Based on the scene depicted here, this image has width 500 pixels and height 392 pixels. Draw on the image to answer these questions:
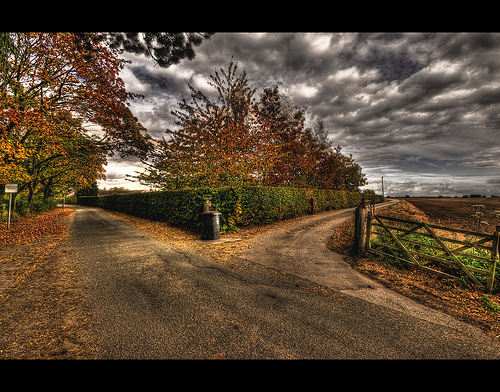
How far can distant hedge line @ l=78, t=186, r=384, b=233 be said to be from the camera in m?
9.77

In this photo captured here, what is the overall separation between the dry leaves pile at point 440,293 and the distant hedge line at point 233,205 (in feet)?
19.2

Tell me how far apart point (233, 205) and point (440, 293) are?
310 inches

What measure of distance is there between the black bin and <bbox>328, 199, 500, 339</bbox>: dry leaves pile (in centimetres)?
507

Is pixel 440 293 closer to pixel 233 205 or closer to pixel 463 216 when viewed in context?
pixel 233 205

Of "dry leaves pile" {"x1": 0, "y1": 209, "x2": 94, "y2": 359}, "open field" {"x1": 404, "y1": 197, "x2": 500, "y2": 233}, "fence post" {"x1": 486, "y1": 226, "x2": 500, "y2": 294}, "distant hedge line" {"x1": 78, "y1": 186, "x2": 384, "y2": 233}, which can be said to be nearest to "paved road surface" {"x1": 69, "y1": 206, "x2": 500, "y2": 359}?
"dry leaves pile" {"x1": 0, "y1": 209, "x2": 94, "y2": 359}

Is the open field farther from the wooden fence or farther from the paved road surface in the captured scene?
the paved road surface

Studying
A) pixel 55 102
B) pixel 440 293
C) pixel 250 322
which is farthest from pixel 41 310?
pixel 55 102

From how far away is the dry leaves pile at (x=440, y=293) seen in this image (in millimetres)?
2996
